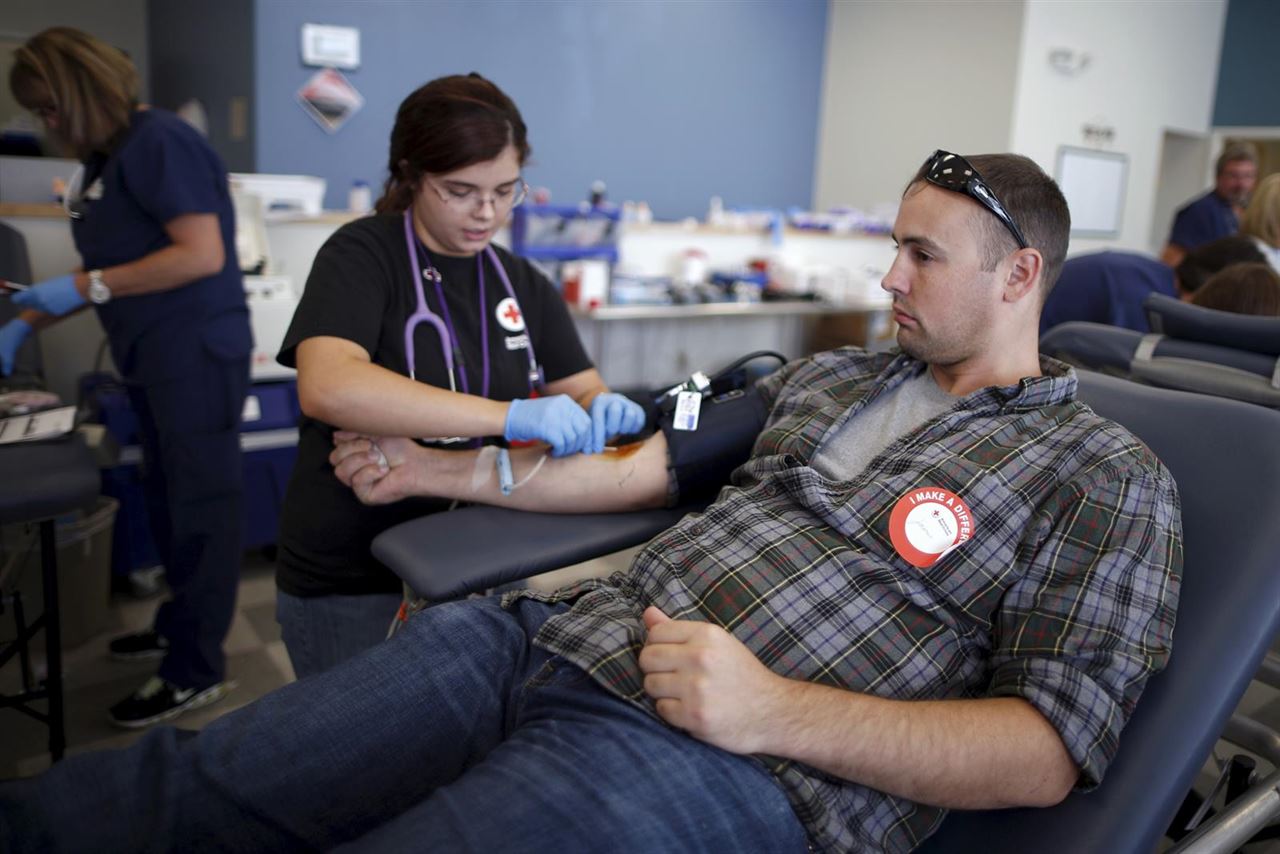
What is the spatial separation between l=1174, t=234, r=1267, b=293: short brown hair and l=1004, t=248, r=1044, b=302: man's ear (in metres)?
1.49

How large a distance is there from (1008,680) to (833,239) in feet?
13.0

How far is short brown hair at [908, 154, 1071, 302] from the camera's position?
1211mm

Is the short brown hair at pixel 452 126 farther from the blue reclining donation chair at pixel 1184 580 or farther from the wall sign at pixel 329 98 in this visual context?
the wall sign at pixel 329 98

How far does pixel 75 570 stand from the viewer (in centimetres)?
225

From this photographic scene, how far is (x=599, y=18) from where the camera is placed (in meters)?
4.96

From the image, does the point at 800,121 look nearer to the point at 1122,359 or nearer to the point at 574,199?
the point at 574,199

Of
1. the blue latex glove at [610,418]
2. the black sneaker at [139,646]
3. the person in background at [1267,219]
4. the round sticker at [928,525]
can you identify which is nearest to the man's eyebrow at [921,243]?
the round sticker at [928,525]

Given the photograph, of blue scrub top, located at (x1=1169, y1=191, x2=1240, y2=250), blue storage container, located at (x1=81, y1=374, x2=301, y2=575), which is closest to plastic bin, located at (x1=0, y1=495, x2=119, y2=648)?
blue storage container, located at (x1=81, y1=374, x2=301, y2=575)

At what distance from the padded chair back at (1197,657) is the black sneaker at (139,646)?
6.46 ft

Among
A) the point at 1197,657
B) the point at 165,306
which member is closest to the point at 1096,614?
the point at 1197,657

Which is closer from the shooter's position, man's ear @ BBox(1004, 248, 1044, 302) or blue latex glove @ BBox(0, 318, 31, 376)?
man's ear @ BBox(1004, 248, 1044, 302)

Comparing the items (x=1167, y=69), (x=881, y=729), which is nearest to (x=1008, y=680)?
(x=881, y=729)

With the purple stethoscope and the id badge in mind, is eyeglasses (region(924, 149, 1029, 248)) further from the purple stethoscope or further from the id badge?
the purple stethoscope

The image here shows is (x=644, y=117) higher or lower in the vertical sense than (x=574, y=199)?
higher
